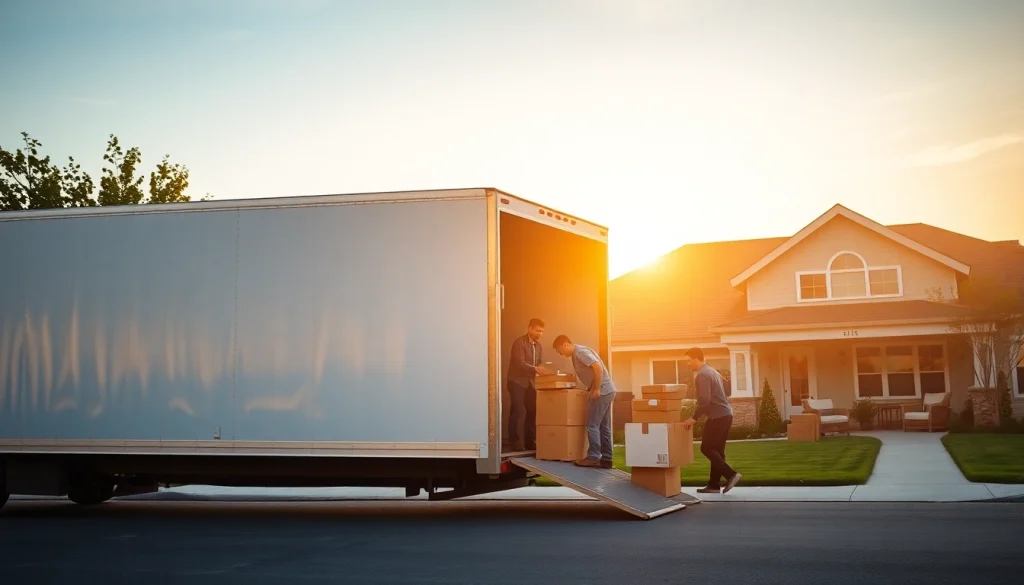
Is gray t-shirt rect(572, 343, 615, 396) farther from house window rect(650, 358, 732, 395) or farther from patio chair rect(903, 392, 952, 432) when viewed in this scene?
house window rect(650, 358, 732, 395)

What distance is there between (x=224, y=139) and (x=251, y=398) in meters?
9.03

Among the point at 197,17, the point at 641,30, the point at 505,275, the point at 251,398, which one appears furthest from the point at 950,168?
the point at 251,398

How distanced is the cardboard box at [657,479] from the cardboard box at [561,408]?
2.98ft

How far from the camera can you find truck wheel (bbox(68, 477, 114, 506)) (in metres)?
12.9

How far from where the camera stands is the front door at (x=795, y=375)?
3059 centimetres

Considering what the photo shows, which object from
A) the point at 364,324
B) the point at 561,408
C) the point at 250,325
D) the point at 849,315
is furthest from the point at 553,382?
the point at 849,315

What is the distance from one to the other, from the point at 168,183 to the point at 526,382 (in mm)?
19217

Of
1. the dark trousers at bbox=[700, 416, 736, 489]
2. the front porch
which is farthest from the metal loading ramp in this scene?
the front porch

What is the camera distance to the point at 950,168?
24.3 m

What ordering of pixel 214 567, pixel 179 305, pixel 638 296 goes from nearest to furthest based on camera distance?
1. pixel 214 567
2. pixel 179 305
3. pixel 638 296

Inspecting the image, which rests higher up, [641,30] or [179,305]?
[641,30]

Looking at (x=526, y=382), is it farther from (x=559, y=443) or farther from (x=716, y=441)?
(x=716, y=441)

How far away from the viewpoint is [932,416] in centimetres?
2627

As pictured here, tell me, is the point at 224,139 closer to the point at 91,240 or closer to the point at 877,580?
the point at 91,240
